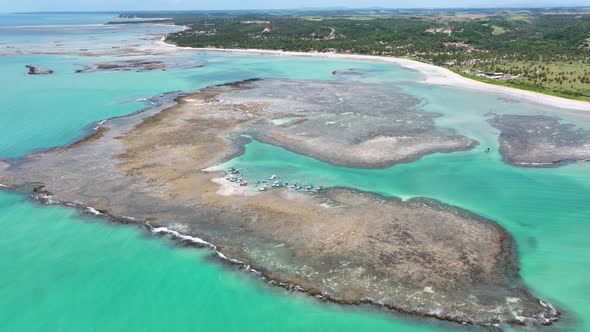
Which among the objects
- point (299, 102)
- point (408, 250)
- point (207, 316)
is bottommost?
point (207, 316)

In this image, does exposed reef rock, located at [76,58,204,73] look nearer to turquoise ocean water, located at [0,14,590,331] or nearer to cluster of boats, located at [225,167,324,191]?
turquoise ocean water, located at [0,14,590,331]

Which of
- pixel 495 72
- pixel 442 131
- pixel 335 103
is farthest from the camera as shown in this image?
pixel 495 72

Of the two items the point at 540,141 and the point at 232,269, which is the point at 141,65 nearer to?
the point at 540,141

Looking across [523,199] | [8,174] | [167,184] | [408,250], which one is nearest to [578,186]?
[523,199]

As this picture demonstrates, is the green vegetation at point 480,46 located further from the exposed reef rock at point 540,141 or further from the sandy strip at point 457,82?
the exposed reef rock at point 540,141

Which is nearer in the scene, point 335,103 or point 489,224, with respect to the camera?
point 489,224

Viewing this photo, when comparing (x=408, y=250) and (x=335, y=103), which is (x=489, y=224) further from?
(x=335, y=103)
